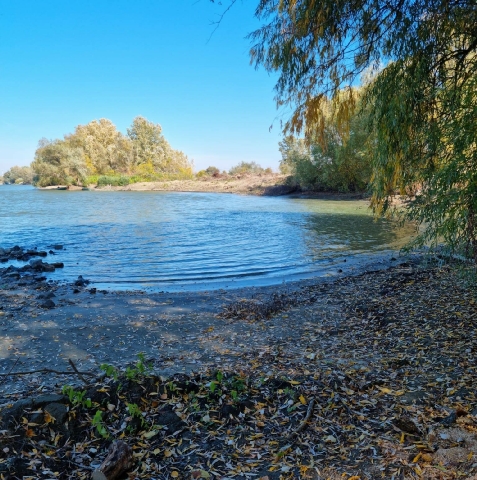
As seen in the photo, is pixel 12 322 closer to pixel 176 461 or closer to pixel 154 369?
pixel 154 369

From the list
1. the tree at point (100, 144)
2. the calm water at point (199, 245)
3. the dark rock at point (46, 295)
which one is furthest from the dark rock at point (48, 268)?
the tree at point (100, 144)

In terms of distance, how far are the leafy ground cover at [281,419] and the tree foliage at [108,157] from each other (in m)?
71.8

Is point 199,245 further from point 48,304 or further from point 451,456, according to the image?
point 451,456

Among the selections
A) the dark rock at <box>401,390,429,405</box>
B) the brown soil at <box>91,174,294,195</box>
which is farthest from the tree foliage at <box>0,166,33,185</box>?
the dark rock at <box>401,390,429,405</box>

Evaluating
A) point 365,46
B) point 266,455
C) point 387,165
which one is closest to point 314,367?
point 266,455

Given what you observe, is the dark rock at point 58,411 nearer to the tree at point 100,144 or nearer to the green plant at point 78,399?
the green plant at point 78,399

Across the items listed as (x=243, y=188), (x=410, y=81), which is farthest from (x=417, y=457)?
(x=243, y=188)

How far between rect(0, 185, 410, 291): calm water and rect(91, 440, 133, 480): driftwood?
753cm

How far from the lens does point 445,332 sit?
16.3 feet

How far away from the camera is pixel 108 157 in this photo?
8712 cm

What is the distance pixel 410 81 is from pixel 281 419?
435cm

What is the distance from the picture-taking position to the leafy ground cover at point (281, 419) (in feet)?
9.00

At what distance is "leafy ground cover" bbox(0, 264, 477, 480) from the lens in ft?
9.00

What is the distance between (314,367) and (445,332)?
204 centimetres
